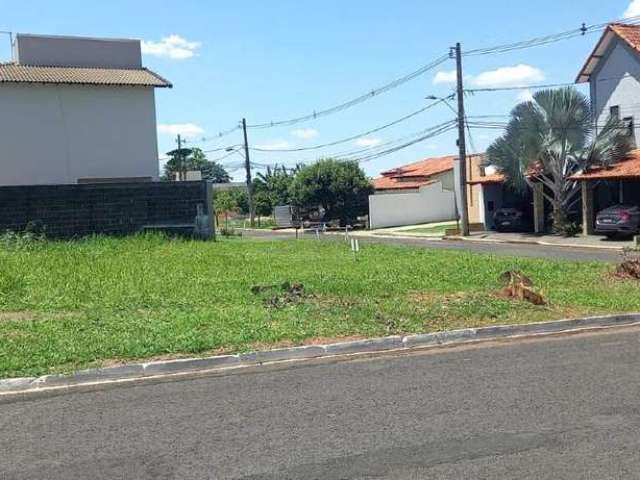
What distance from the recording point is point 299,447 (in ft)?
16.4

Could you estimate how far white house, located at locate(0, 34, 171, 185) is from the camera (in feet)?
90.6

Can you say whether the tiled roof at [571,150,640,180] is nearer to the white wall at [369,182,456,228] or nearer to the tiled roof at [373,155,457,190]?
the white wall at [369,182,456,228]

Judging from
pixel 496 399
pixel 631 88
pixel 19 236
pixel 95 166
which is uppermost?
pixel 631 88

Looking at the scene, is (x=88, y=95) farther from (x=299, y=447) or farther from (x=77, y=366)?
(x=299, y=447)

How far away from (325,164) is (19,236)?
3411 centimetres

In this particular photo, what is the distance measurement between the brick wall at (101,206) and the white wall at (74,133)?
4004mm

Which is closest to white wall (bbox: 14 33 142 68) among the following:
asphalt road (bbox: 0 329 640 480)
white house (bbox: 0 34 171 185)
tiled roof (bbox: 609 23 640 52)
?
white house (bbox: 0 34 171 185)

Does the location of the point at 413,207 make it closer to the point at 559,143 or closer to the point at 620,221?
the point at 559,143

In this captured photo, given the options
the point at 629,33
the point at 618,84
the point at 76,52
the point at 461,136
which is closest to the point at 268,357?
the point at 76,52

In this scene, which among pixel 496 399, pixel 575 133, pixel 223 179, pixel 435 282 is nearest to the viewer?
pixel 496 399

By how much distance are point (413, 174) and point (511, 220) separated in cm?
2349

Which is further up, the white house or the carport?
the white house

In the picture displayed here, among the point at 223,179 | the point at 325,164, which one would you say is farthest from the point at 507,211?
the point at 223,179

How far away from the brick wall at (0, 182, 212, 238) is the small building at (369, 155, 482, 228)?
25671 millimetres
